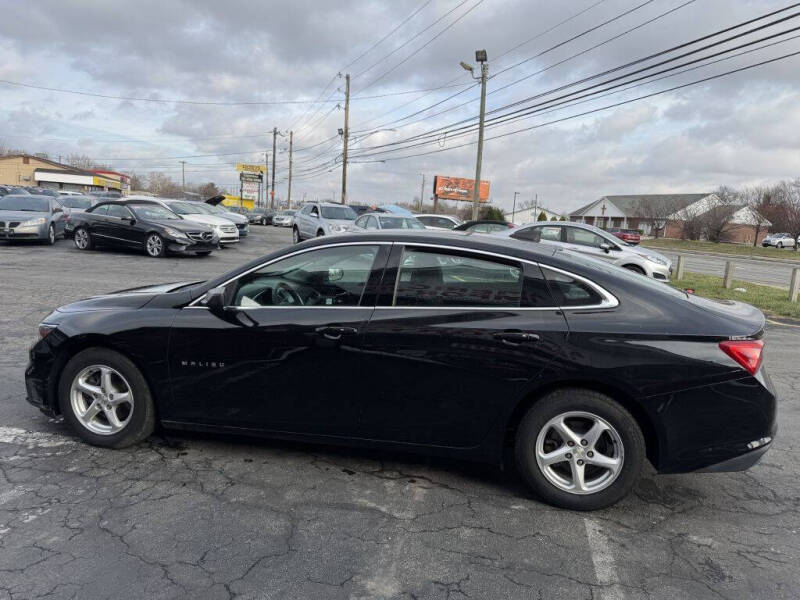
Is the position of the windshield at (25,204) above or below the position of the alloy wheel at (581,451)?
above

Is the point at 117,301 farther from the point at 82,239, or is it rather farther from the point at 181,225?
the point at 82,239

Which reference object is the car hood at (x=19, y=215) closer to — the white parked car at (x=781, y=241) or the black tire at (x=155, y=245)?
the black tire at (x=155, y=245)

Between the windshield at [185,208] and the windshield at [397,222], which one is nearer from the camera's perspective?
the windshield at [397,222]

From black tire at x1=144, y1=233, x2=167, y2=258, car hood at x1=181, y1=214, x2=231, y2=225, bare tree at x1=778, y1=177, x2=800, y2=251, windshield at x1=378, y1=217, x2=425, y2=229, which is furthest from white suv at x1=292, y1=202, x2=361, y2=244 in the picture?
bare tree at x1=778, y1=177, x2=800, y2=251

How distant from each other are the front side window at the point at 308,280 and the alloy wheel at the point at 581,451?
1.45 metres

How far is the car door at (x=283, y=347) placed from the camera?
3408 millimetres

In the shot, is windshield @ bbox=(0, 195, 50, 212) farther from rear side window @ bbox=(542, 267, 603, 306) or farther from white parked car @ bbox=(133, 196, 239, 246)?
rear side window @ bbox=(542, 267, 603, 306)

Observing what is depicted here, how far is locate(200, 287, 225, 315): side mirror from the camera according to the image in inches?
140

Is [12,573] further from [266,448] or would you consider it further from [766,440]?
[766,440]

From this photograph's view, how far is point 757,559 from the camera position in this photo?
2844 millimetres

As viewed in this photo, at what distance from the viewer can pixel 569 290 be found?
329cm

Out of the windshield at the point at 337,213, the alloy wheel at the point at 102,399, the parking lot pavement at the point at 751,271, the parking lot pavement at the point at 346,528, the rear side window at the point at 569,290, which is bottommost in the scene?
the parking lot pavement at the point at 346,528

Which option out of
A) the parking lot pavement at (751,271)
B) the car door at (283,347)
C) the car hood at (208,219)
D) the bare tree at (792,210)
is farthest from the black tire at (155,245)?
the bare tree at (792,210)

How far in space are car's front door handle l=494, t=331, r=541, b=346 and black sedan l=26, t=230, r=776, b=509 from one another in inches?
0.5
